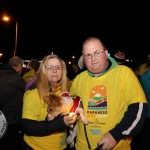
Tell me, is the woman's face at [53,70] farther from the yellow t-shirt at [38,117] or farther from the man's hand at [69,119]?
the man's hand at [69,119]

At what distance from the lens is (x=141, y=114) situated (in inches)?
101

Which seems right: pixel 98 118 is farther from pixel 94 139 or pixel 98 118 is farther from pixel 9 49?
pixel 9 49

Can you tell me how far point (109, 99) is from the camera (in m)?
2.75

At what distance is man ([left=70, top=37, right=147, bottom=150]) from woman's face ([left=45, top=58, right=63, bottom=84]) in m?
0.51

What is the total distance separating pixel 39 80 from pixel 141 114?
1551mm

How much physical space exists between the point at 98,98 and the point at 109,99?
5.7 inches

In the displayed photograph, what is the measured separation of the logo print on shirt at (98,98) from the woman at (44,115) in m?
0.33

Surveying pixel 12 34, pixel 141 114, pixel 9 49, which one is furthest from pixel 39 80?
pixel 9 49

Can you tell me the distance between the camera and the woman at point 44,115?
2.86 m

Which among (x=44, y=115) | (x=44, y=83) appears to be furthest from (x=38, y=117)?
(x=44, y=83)

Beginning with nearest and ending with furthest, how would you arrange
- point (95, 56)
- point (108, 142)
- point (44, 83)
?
1. point (108, 142)
2. point (95, 56)
3. point (44, 83)

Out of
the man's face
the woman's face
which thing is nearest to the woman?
the woman's face

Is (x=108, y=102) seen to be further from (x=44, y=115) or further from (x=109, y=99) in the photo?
(x=44, y=115)

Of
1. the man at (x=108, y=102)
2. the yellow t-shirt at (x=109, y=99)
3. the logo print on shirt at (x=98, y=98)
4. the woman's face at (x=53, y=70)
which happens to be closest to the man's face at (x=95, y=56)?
the man at (x=108, y=102)
